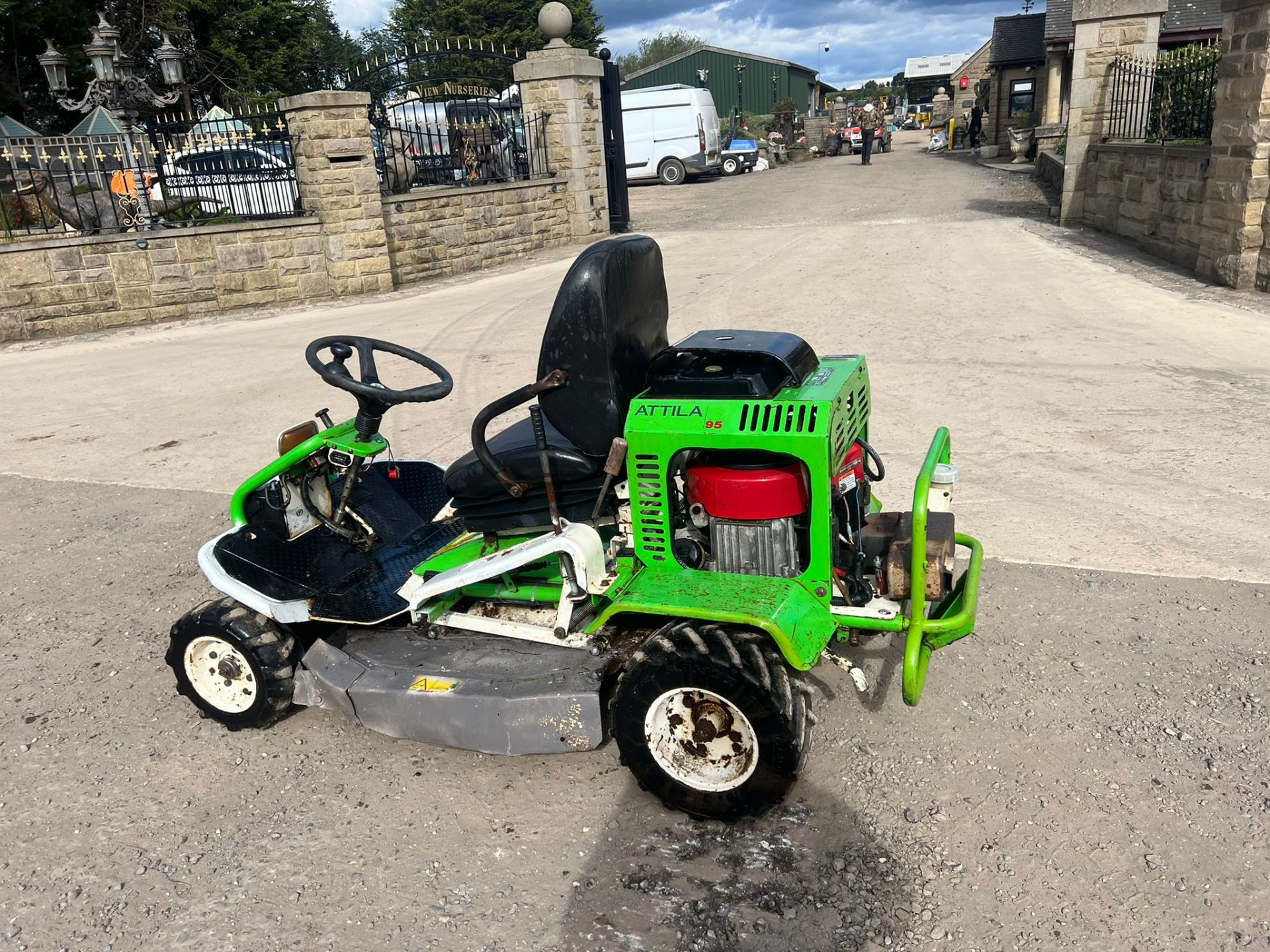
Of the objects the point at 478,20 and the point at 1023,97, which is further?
the point at 478,20

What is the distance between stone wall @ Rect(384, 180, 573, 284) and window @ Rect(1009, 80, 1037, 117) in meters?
22.8

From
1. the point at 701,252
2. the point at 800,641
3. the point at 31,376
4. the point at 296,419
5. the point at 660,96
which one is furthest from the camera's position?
the point at 660,96

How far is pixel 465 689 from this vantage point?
121 inches

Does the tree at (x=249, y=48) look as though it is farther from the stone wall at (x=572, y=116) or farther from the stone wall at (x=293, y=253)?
the stone wall at (x=293, y=253)

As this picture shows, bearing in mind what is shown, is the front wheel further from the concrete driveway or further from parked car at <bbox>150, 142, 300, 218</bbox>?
parked car at <bbox>150, 142, 300, 218</bbox>

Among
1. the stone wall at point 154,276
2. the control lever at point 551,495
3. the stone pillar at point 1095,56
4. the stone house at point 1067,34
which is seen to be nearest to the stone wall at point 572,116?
the stone wall at point 154,276

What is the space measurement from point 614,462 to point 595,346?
0.41m

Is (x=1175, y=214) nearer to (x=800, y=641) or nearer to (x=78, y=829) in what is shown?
(x=800, y=641)

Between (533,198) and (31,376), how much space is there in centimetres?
803

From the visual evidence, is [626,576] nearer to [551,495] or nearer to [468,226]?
[551,495]

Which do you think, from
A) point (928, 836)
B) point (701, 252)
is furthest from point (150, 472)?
point (701, 252)

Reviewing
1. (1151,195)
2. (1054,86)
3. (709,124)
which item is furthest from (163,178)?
(1054,86)

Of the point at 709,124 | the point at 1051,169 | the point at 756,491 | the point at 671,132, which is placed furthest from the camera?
the point at 709,124

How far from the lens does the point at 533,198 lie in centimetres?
1520
